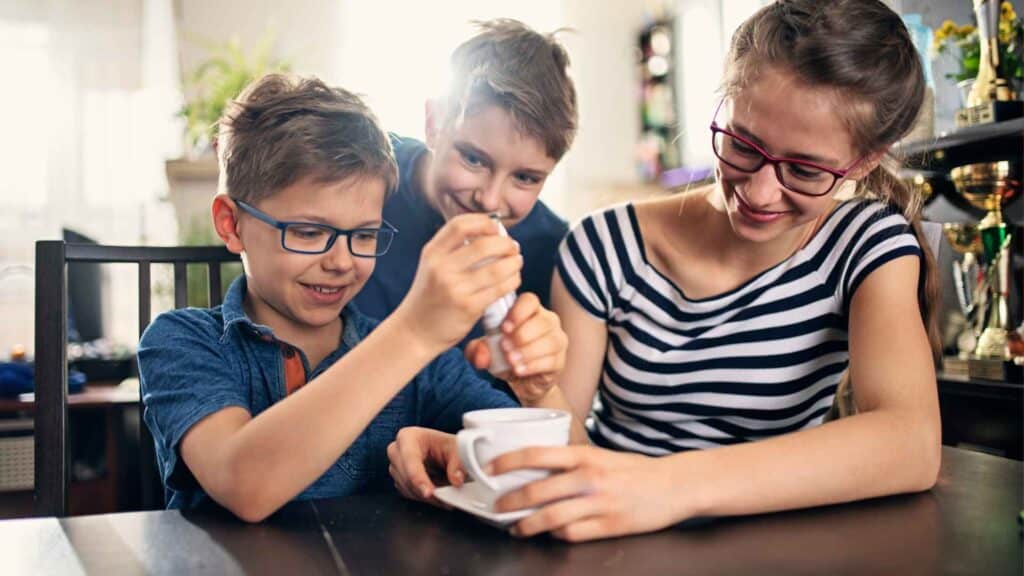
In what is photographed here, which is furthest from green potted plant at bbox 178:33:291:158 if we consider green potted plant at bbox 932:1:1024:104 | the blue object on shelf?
green potted plant at bbox 932:1:1024:104

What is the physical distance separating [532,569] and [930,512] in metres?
0.39

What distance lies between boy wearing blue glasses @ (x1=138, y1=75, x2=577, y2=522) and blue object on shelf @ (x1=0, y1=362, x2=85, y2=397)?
1.84 m

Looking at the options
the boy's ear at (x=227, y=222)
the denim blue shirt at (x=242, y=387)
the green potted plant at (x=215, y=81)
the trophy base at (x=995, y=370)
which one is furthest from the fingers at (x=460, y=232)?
the green potted plant at (x=215, y=81)

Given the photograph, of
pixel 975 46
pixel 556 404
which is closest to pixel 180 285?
pixel 556 404

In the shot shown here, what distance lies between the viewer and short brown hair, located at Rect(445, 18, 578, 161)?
1.38 metres

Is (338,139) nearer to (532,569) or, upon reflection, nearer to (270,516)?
(270,516)

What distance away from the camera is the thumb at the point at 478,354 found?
874 mm

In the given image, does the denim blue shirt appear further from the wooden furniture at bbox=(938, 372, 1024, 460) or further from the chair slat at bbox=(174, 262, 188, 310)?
the wooden furniture at bbox=(938, 372, 1024, 460)

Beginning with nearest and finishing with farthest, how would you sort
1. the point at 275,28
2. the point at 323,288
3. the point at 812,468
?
the point at 812,468 < the point at 323,288 < the point at 275,28

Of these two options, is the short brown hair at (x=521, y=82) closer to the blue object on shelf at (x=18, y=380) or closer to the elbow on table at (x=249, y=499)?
the elbow on table at (x=249, y=499)

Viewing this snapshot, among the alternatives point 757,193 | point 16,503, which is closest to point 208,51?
point 16,503

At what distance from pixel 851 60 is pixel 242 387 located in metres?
0.79

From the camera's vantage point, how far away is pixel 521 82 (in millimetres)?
1404

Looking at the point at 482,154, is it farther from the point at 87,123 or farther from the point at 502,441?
the point at 87,123
